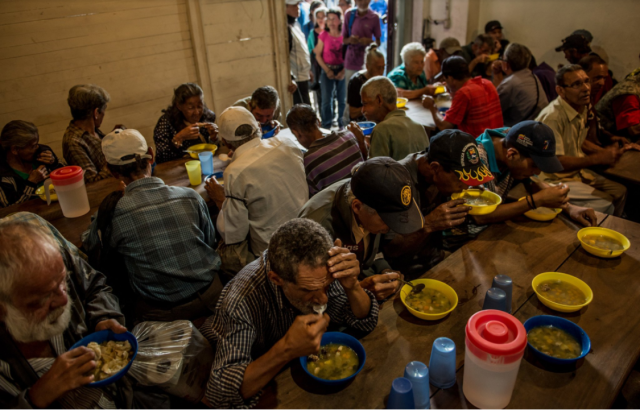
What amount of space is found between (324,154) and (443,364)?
2.24 metres

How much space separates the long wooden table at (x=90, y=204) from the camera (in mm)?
3256

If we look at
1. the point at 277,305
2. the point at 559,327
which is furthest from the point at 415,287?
the point at 277,305

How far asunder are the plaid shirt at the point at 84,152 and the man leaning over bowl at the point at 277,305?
2830mm

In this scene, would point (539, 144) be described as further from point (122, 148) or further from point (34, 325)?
point (34, 325)

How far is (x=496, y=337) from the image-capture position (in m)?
1.71

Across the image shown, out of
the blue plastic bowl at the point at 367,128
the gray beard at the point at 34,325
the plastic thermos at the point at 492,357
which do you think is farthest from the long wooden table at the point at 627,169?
the gray beard at the point at 34,325

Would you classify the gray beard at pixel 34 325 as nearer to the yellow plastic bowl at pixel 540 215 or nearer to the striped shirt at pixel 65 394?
A: the striped shirt at pixel 65 394

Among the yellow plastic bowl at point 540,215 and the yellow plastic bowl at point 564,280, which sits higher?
the yellow plastic bowl at point 540,215

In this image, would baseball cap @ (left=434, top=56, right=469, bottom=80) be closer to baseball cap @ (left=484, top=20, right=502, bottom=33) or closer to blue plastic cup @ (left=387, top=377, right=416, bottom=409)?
baseball cap @ (left=484, top=20, right=502, bottom=33)

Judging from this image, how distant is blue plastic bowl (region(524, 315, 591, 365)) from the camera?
6.53 feet

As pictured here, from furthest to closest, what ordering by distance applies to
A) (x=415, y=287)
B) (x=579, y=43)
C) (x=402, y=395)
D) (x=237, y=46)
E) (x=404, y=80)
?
(x=404, y=80) < (x=237, y=46) < (x=579, y=43) < (x=415, y=287) < (x=402, y=395)

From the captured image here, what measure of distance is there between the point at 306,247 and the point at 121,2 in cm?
526

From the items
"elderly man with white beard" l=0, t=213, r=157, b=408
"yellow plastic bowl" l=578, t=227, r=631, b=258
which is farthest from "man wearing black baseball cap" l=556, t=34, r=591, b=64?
"elderly man with white beard" l=0, t=213, r=157, b=408

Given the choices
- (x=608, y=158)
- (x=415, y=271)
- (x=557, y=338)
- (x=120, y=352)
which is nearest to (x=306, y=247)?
(x=120, y=352)
